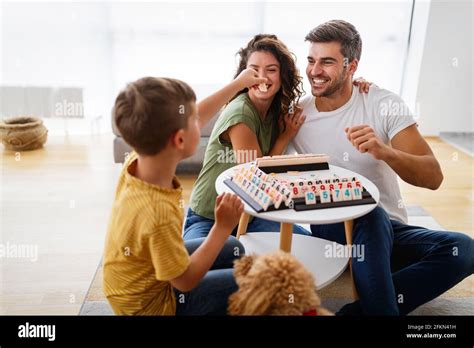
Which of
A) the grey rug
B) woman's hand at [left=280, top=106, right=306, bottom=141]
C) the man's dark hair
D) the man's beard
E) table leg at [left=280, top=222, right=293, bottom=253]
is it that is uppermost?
the man's dark hair

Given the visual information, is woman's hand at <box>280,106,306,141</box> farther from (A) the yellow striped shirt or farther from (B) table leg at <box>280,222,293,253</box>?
(A) the yellow striped shirt

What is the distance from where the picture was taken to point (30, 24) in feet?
12.3

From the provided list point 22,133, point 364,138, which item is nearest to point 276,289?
point 364,138

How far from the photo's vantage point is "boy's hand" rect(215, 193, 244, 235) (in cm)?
127

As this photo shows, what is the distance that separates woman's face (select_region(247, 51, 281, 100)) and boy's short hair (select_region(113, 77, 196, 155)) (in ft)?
2.15

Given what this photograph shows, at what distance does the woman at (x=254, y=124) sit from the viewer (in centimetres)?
175

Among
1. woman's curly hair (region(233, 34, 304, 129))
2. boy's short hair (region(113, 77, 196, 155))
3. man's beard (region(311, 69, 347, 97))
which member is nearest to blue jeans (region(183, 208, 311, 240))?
woman's curly hair (region(233, 34, 304, 129))

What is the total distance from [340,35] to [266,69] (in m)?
0.29

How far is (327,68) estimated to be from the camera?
185cm

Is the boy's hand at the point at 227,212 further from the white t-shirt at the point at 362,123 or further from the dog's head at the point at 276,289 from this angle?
the white t-shirt at the point at 362,123

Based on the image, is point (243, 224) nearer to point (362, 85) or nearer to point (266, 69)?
point (266, 69)

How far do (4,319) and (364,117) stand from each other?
1299 millimetres

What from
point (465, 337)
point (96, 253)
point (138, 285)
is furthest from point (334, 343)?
point (96, 253)

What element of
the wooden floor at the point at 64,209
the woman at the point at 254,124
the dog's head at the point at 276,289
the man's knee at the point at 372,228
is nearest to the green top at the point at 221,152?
the woman at the point at 254,124
